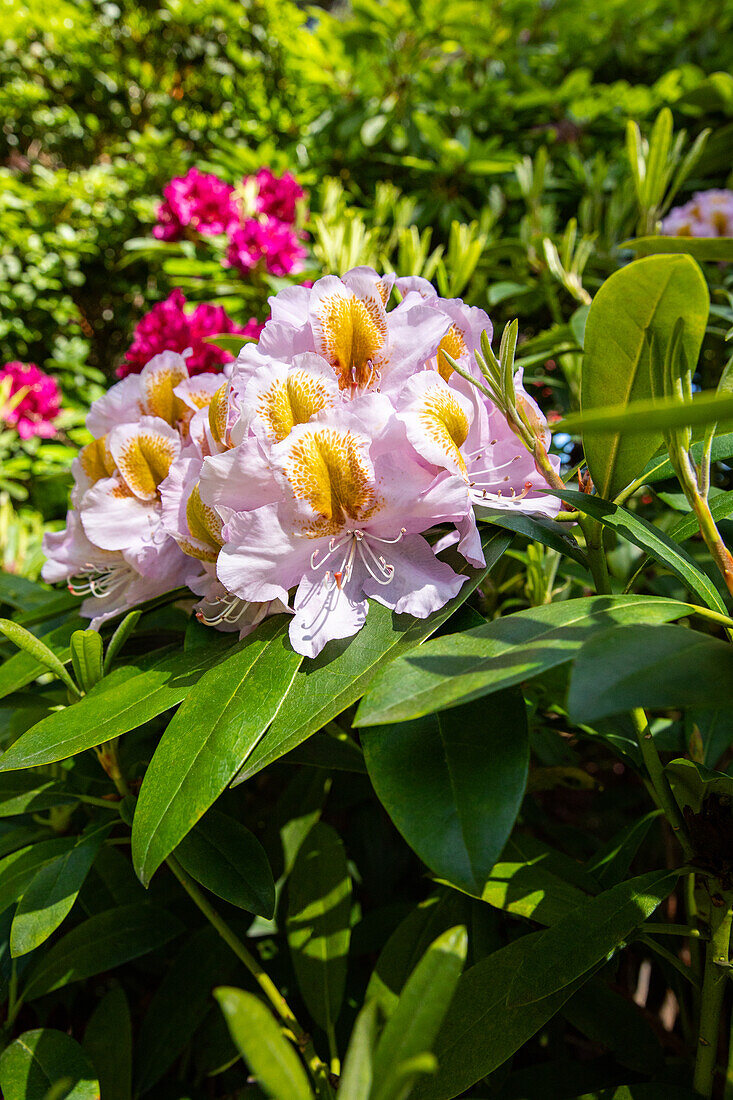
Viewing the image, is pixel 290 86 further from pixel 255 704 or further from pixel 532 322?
pixel 255 704

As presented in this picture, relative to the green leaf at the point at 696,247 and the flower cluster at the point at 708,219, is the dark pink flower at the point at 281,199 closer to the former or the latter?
the flower cluster at the point at 708,219

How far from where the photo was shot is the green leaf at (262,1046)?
12.8 inches

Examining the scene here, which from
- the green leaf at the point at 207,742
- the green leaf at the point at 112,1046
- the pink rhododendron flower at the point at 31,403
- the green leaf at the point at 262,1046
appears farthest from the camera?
the pink rhododendron flower at the point at 31,403

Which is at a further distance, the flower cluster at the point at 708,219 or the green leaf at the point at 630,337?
the flower cluster at the point at 708,219

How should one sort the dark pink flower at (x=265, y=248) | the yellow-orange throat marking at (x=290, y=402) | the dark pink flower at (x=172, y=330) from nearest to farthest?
the yellow-orange throat marking at (x=290, y=402) → the dark pink flower at (x=172, y=330) → the dark pink flower at (x=265, y=248)

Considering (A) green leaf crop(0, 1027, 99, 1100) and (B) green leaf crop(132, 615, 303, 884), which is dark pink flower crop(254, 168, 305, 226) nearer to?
(B) green leaf crop(132, 615, 303, 884)

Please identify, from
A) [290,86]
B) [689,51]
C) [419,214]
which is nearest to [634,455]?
[419,214]

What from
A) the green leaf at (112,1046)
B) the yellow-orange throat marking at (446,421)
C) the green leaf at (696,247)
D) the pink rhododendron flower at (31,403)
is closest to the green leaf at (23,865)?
the green leaf at (112,1046)

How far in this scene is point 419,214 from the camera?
1851 millimetres

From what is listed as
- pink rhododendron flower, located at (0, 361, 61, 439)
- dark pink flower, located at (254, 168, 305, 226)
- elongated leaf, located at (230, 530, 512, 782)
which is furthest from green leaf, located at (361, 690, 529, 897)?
pink rhododendron flower, located at (0, 361, 61, 439)

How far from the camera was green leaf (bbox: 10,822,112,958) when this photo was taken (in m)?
0.60

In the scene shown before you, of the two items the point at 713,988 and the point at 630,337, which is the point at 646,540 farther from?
the point at 713,988

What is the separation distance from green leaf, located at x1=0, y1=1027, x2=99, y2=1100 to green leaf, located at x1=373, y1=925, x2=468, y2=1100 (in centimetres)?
44

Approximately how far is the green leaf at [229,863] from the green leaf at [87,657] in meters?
0.18
